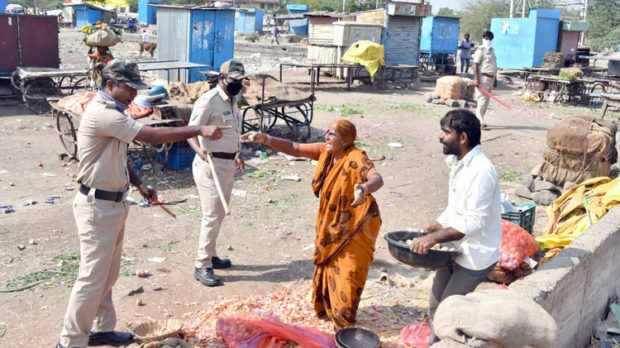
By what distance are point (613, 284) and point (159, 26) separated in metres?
14.3

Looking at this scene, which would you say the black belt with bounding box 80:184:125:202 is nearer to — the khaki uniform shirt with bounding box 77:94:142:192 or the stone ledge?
the khaki uniform shirt with bounding box 77:94:142:192

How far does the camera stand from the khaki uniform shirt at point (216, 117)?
545 centimetres

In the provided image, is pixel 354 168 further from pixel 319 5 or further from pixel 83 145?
pixel 319 5

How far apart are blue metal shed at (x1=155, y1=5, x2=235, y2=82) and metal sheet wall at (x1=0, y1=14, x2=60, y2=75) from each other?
291cm

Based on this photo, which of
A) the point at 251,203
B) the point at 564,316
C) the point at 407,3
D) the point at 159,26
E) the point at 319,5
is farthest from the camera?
the point at 319,5

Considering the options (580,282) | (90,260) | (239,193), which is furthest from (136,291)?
(580,282)

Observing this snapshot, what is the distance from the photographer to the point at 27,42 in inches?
555

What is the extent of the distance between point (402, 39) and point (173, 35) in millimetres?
9621

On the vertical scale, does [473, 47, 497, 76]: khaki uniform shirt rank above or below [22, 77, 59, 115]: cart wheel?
above

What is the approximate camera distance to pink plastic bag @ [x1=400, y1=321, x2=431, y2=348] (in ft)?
14.1

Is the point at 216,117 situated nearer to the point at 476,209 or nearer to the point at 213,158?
the point at 213,158

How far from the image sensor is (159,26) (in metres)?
16.6

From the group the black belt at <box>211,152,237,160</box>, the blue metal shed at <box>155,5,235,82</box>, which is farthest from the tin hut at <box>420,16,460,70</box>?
the black belt at <box>211,152,237,160</box>

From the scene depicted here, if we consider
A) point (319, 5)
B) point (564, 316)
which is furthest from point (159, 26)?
point (319, 5)
